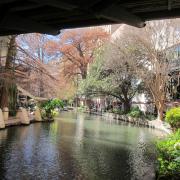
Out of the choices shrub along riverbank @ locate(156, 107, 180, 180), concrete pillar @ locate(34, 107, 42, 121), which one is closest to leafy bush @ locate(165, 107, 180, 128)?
shrub along riverbank @ locate(156, 107, 180, 180)

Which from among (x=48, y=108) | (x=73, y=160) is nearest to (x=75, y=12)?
(x=73, y=160)

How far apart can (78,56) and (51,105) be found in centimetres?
3501

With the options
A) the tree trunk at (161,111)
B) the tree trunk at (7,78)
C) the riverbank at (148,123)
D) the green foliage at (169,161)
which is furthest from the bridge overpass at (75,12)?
the tree trunk at (161,111)

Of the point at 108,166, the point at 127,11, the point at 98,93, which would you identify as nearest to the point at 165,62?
the point at 98,93

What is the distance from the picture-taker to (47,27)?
10.1 m

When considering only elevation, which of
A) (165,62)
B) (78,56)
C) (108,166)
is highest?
(78,56)

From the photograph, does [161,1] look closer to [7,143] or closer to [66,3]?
[66,3]

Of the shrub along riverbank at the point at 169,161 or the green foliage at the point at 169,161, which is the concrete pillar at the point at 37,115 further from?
the green foliage at the point at 169,161

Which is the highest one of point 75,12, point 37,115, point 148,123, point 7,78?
point 7,78

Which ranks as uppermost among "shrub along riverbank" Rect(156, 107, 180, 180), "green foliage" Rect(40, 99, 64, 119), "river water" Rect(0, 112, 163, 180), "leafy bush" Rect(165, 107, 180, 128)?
"green foliage" Rect(40, 99, 64, 119)

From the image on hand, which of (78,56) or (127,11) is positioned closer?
(127,11)

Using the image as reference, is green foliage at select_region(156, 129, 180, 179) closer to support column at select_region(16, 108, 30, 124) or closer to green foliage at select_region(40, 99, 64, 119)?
support column at select_region(16, 108, 30, 124)

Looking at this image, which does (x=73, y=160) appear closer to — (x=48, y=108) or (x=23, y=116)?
(x=23, y=116)

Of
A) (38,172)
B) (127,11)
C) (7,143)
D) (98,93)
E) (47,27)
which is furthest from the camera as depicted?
(98,93)
